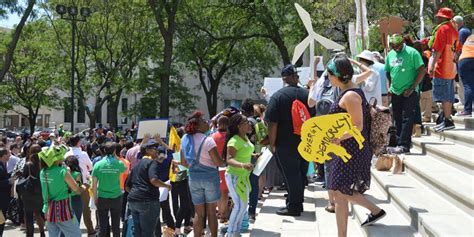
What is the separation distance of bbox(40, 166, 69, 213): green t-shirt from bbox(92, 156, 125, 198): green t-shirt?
2.10ft

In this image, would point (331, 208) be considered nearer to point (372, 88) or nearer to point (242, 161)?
point (242, 161)

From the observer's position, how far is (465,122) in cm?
770

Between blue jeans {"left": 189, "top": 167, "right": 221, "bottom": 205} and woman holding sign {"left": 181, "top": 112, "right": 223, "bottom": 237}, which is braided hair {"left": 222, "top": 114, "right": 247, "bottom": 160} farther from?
blue jeans {"left": 189, "top": 167, "right": 221, "bottom": 205}

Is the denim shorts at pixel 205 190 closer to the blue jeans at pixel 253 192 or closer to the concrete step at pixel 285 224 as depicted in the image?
the concrete step at pixel 285 224

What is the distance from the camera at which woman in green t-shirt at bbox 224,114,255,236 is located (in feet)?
21.0

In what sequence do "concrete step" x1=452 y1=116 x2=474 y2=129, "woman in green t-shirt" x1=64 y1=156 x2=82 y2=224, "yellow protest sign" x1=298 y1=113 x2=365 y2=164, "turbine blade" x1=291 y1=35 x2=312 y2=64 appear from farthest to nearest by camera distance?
"woman in green t-shirt" x1=64 y1=156 x2=82 y2=224 < "turbine blade" x1=291 y1=35 x2=312 y2=64 < "concrete step" x1=452 y1=116 x2=474 y2=129 < "yellow protest sign" x1=298 y1=113 x2=365 y2=164

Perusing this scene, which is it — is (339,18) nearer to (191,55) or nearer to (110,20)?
(191,55)

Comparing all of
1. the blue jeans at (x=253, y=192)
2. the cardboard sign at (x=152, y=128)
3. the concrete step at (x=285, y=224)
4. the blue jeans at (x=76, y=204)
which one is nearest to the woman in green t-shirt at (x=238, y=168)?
the concrete step at (x=285, y=224)

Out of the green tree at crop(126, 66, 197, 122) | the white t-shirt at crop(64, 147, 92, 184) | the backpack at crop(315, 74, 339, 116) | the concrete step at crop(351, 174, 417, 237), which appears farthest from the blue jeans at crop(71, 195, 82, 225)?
the green tree at crop(126, 66, 197, 122)

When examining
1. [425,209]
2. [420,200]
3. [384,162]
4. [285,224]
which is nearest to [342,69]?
[425,209]

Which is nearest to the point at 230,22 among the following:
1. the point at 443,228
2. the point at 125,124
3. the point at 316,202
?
the point at 316,202

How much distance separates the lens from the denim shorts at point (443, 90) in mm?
7694

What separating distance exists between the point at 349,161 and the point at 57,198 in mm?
4862

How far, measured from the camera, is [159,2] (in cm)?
2458
